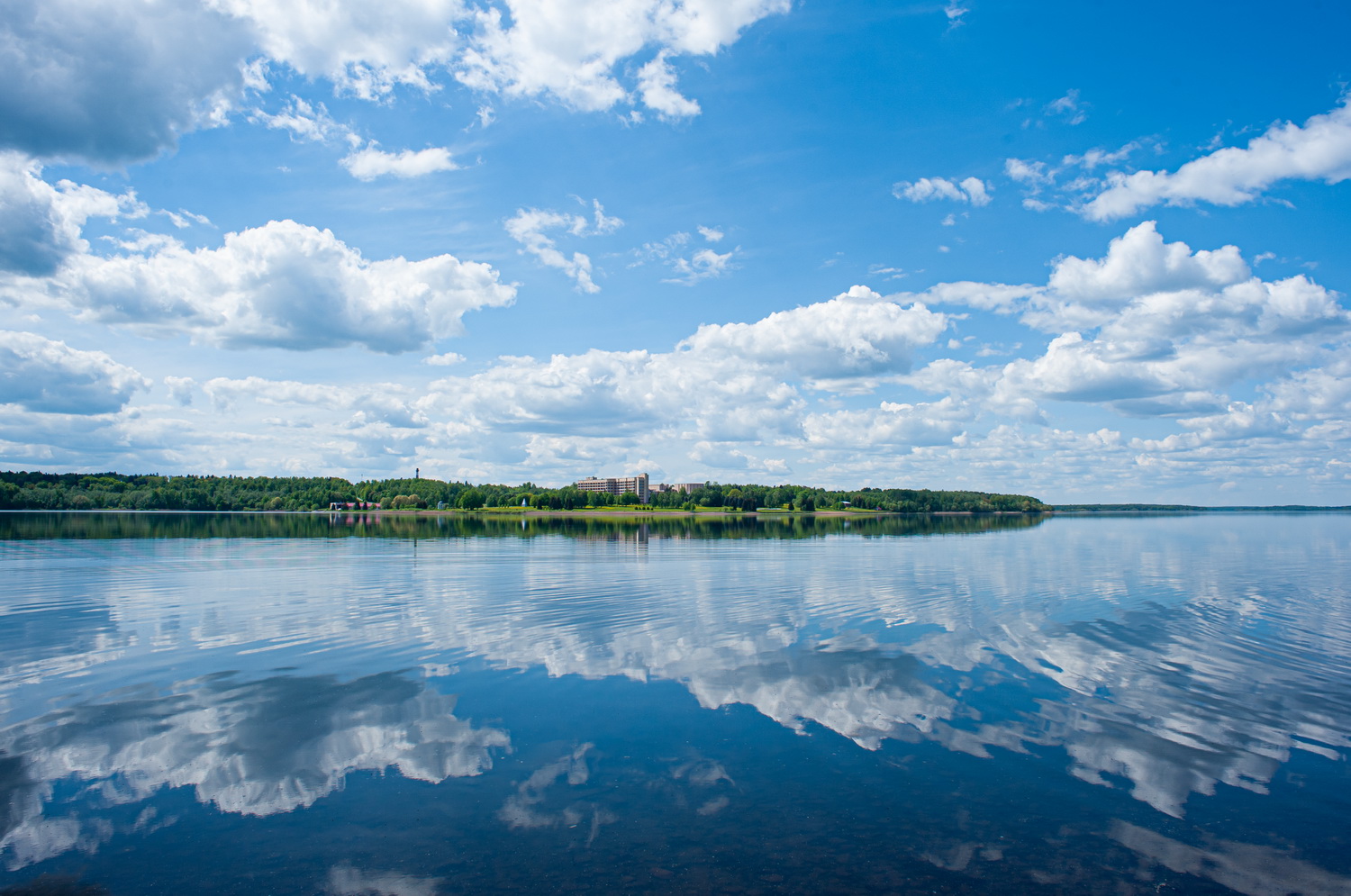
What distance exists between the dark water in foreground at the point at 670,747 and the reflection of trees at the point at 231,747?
0.25ft

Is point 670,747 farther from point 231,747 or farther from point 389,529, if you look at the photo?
point 389,529

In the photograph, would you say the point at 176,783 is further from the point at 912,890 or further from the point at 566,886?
the point at 912,890

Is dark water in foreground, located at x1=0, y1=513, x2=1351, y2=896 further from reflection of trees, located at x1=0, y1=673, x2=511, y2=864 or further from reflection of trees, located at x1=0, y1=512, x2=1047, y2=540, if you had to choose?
reflection of trees, located at x1=0, y1=512, x2=1047, y2=540

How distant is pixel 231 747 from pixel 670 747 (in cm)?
832

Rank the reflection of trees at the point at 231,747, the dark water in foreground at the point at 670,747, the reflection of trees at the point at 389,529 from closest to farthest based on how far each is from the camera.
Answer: the dark water in foreground at the point at 670,747, the reflection of trees at the point at 231,747, the reflection of trees at the point at 389,529

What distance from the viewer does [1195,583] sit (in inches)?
1571

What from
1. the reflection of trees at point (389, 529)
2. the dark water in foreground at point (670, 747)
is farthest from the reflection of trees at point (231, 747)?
the reflection of trees at point (389, 529)

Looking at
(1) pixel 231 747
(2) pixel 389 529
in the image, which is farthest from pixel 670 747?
(2) pixel 389 529

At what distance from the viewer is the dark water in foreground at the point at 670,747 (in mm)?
9578

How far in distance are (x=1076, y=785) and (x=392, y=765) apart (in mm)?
11906

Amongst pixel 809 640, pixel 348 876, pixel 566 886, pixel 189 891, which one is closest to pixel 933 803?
pixel 566 886

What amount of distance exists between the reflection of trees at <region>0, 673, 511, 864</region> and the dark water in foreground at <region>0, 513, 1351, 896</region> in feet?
0.25

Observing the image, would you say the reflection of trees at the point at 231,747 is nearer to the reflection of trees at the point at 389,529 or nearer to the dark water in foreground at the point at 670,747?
the dark water in foreground at the point at 670,747

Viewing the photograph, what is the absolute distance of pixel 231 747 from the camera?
13.6m
